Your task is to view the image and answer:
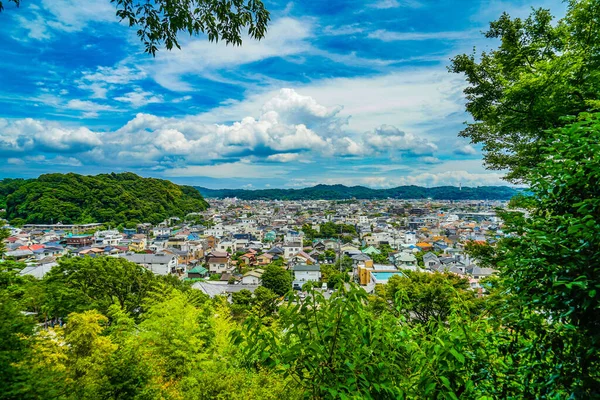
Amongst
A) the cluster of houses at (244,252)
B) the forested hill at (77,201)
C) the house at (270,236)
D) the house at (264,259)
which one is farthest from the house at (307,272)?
the forested hill at (77,201)

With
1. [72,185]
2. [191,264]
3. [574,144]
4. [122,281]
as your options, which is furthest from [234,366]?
[72,185]

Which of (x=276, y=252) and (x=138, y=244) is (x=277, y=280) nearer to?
(x=276, y=252)

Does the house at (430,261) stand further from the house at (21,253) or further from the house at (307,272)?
the house at (21,253)

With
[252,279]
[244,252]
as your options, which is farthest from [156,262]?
[244,252]

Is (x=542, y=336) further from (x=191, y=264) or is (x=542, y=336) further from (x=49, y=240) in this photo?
(x=49, y=240)

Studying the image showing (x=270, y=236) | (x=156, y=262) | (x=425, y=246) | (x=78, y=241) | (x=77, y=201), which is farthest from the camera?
(x=77, y=201)
